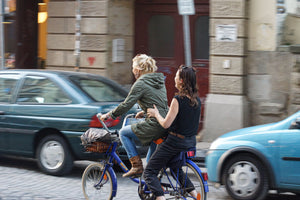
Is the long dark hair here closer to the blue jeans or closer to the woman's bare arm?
the woman's bare arm

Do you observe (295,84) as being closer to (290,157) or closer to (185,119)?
(290,157)

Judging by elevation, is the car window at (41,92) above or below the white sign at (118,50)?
below

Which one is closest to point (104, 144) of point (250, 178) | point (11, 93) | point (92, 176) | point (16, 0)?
point (92, 176)

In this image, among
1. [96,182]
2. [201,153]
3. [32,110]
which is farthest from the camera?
[201,153]

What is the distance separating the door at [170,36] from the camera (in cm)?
1249

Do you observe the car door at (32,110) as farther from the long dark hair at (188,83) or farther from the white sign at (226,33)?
the white sign at (226,33)

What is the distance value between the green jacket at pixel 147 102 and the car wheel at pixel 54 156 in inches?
82.7

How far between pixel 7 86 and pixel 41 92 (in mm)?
729

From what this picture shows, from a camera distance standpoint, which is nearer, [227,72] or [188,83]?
[188,83]

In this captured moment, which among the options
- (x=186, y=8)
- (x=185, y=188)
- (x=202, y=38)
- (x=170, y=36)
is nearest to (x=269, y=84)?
(x=202, y=38)

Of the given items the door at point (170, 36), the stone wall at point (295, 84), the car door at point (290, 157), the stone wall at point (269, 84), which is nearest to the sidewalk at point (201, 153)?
the stone wall at point (269, 84)

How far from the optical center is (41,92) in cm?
801

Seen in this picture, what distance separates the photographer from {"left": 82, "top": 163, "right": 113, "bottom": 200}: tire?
593 centimetres

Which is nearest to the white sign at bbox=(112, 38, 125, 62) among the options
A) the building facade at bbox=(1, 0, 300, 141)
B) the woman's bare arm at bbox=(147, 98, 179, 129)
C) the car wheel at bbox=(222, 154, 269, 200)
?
the building facade at bbox=(1, 0, 300, 141)
